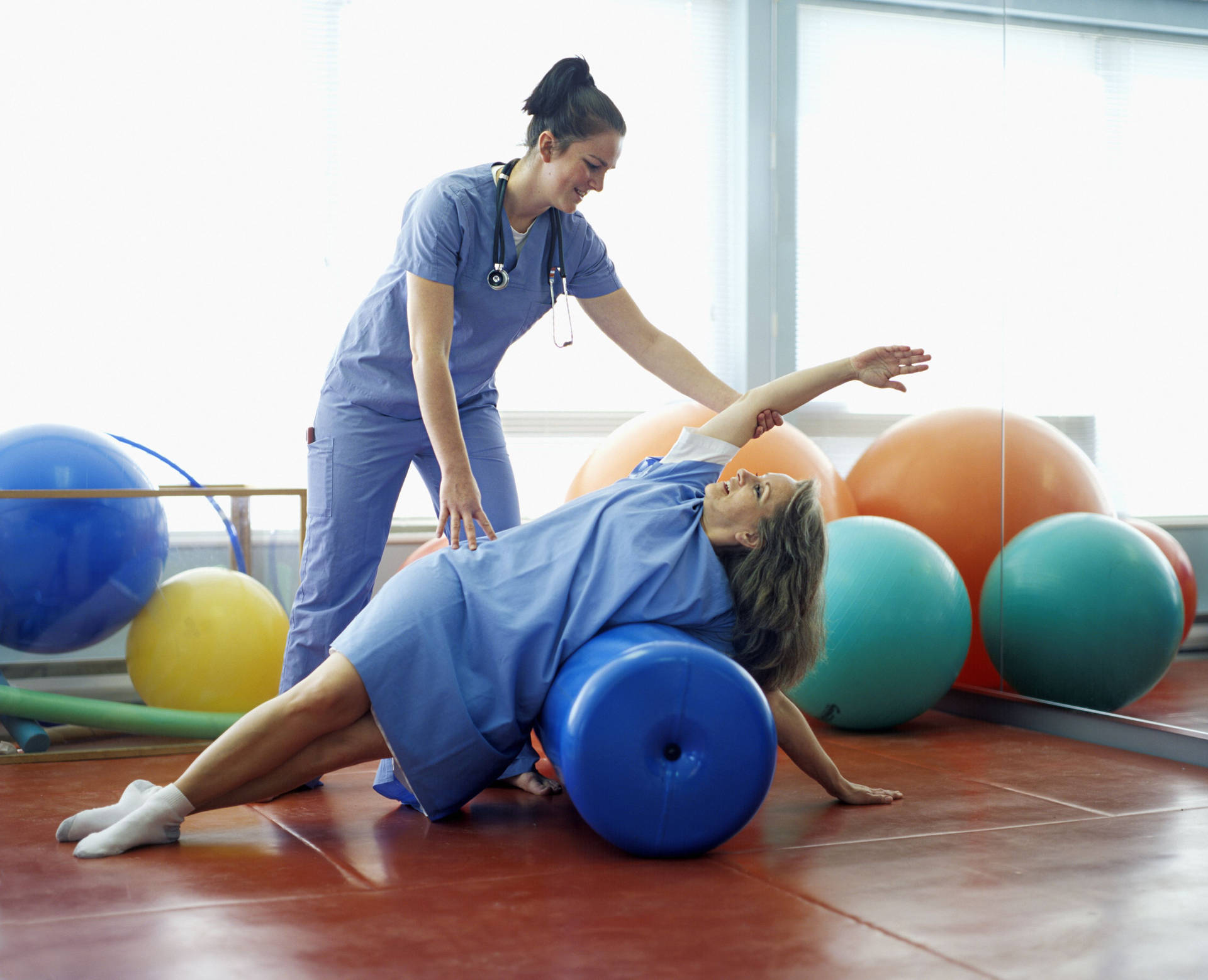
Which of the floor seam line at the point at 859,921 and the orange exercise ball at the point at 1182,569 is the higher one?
the orange exercise ball at the point at 1182,569

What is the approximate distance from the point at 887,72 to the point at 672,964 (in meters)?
3.48

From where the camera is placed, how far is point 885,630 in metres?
3.06

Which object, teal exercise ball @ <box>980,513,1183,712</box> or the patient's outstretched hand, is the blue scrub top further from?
teal exercise ball @ <box>980,513,1183,712</box>

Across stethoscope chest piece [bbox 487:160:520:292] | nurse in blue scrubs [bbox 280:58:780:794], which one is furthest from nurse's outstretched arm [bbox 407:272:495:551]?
stethoscope chest piece [bbox 487:160:520:292]

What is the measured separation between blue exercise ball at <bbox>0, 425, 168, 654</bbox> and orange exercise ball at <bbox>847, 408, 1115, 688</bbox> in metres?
2.12

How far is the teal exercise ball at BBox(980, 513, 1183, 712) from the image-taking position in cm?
287

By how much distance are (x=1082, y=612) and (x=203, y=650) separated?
2186mm

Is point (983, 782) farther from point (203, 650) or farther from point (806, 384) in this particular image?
point (203, 650)

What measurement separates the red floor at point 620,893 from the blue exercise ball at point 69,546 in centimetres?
56

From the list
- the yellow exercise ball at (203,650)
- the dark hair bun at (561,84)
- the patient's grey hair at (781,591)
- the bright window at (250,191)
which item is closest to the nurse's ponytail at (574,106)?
the dark hair bun at (561,84)

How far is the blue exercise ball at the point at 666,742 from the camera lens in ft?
6.12

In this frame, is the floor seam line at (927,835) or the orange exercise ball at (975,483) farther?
the orange exercise ball at (975,483)

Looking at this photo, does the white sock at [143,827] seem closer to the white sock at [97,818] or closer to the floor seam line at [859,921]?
the white sock at [97,818]

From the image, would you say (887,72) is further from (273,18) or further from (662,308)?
(273,18)
